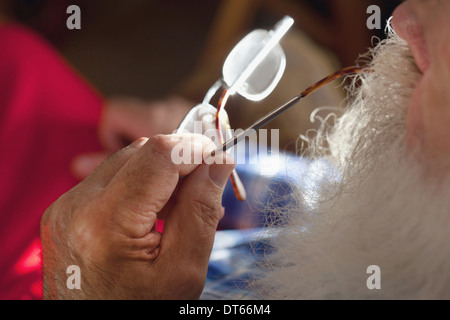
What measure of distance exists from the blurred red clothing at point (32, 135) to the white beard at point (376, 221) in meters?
0.62

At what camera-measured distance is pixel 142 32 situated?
1998 millimetres

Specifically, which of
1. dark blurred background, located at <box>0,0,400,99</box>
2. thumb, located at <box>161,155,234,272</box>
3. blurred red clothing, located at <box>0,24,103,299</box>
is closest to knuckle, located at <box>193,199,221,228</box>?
thumb, located at <box>161,155,234,272</box>

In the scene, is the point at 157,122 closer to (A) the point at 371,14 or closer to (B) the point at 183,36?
(A) the point at 371,14

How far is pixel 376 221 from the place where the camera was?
348 mm

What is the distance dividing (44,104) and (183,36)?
1.01 m

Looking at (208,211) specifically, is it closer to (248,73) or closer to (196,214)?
(196,214)

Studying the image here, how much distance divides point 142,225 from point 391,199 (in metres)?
0.20

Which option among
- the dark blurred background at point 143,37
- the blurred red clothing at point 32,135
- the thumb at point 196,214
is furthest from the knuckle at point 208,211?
the dark blurred background at point 143,37

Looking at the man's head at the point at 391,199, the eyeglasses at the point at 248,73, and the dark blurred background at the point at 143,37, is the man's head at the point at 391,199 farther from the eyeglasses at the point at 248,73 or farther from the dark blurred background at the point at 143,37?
the dark blurred background at the point at 143,37

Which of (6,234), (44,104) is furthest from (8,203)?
(44,104)

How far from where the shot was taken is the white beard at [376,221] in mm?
323

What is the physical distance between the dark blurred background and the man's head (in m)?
1.24

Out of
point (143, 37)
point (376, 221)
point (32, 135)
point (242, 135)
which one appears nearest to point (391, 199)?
point (376, 221)

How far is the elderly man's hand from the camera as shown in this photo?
1.21 feet
